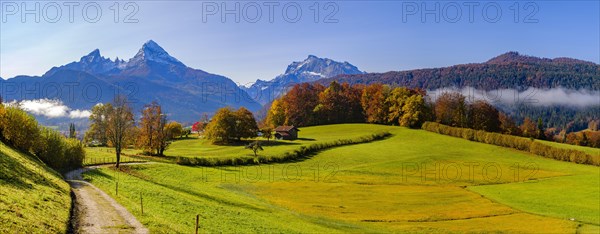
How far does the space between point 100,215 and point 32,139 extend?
37467 mm

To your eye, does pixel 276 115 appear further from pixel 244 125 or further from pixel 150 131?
pixel 150 131

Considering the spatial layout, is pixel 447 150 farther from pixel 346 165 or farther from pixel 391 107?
pixel 391 107

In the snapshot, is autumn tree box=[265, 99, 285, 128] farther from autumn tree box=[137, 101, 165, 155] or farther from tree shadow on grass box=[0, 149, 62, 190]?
tree shadow on grass box=[0, 149, 62, 190]

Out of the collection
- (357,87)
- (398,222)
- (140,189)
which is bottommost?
(398,222)

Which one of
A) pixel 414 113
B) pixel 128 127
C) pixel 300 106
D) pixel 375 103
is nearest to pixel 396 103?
pixel 375 103

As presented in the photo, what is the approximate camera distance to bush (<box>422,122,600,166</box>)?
101m

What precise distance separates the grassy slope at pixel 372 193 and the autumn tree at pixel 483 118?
32.8 metres

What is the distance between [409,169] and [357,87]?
313ft

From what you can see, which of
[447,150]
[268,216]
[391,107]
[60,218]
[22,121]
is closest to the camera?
[60,218]

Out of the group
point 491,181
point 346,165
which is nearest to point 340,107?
point 346,165

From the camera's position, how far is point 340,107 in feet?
554

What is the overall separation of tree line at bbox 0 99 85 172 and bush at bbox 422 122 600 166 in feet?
349

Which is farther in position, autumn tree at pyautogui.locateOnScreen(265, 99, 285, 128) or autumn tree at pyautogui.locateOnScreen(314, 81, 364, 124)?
autumn tree at pyautogui.locateOnScreen(314, 81, 364, 124)

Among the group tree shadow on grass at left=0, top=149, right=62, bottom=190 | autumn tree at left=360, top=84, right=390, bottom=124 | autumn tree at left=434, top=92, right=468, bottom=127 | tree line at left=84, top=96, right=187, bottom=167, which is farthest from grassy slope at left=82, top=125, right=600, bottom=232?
autumn tree at left=360, top=84, right=390, bottom=124
